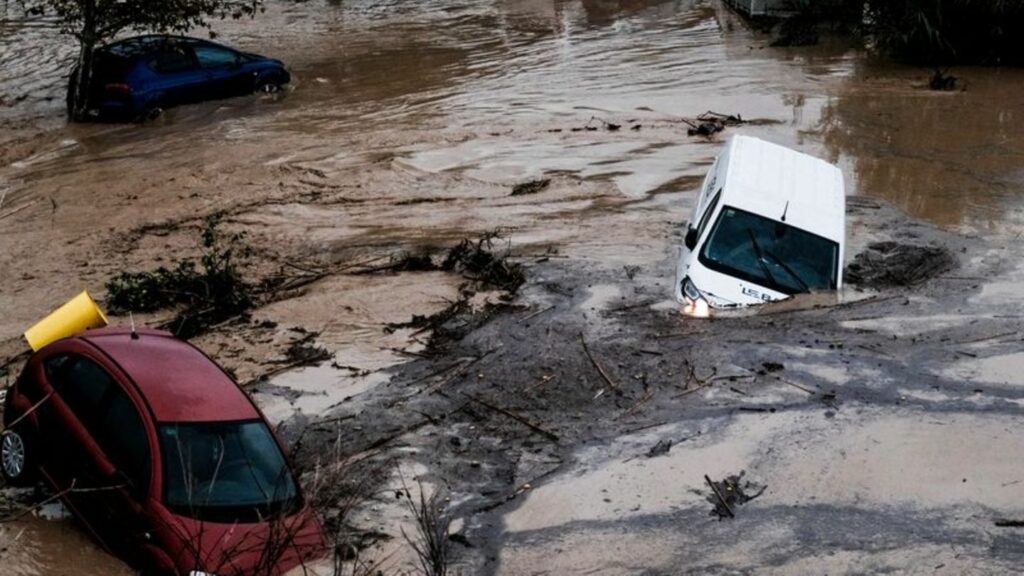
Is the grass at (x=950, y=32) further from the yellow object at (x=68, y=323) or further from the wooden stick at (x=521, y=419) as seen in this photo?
the yellow object at (x=68, y=323)

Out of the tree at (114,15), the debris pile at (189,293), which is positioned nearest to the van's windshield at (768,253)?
the debris pile at (189,293)

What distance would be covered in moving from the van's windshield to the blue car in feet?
38.9

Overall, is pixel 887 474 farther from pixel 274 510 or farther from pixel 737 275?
pixel 274 510

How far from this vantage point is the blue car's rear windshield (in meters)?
7.87

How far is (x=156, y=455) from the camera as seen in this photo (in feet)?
26.0

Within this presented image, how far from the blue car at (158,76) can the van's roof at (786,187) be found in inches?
432

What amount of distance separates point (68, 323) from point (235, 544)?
151 inches

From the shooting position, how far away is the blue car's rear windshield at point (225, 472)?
787 centimetres

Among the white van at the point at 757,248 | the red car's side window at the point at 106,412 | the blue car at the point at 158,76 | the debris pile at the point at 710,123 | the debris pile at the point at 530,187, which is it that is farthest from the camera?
the blue car at the point at 158,76

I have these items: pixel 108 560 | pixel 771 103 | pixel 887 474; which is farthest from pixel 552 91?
pixel 108 560

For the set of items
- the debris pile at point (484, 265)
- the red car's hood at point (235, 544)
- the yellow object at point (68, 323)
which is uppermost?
the yellow object at point (68, 323)

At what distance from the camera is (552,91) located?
2253 centimetres

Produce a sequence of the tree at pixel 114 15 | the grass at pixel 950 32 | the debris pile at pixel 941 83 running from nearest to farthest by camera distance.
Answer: the tree at pixel 114 15 < the debris pile at pixel 941 83 < the grass at pixel 950 32

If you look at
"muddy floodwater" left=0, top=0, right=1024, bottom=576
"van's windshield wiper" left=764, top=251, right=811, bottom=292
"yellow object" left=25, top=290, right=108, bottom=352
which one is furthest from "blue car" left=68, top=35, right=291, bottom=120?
"van's windshield wiper" left=764, top=251, right=811, bottom=292
